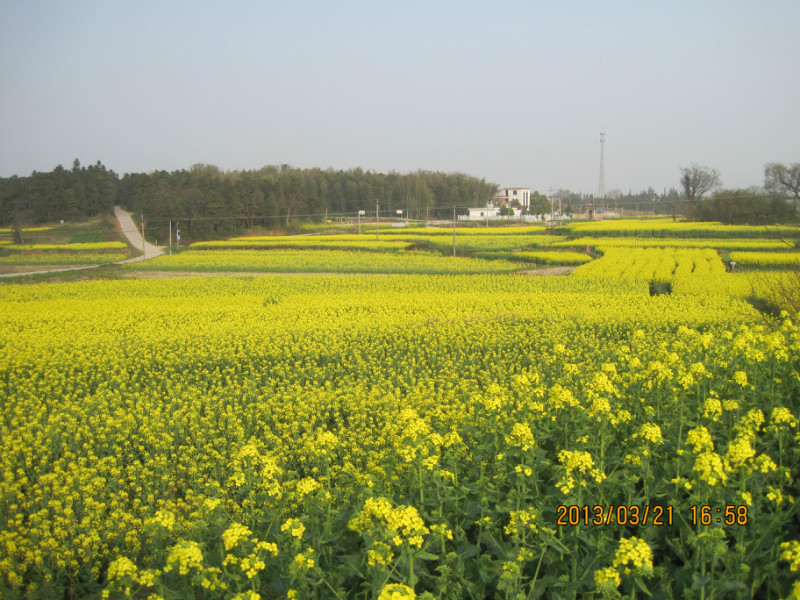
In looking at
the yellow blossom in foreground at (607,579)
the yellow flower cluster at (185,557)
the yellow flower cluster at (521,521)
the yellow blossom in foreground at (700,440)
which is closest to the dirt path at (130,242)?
the yellow flower cluster at (185,557)

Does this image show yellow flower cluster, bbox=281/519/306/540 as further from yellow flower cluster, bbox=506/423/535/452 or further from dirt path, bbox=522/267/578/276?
dirt path, bbox=522/267/578/276

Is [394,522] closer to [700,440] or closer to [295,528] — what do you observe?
[295,528]

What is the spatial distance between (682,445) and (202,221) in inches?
2694

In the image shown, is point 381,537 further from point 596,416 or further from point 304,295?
point 304,295

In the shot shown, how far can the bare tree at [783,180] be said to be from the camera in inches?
2512

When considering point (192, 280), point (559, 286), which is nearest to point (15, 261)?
point (192, 280)

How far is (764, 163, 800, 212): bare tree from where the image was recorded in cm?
6381

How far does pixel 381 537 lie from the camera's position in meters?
3.52

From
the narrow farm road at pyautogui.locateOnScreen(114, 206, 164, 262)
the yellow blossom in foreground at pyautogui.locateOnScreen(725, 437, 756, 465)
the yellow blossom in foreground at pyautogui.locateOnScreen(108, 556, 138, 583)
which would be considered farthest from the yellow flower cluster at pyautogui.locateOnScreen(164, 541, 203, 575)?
the narrow farm road at pyautogui.locateOnScreen(114, 206, 164, 262)

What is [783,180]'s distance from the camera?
2547 inches

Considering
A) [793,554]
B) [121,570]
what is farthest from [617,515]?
[121,570]

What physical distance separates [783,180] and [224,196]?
66767 mm

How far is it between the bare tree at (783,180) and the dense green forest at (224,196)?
4785cm

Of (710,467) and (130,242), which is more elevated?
(130,242)
